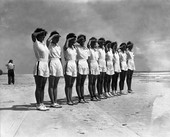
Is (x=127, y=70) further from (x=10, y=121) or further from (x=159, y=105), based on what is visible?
(x=10, y=121)

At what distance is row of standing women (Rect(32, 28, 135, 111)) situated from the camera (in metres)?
7.16

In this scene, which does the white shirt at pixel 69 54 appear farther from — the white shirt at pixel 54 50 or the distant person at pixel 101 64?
the distant person at pixel 101 64

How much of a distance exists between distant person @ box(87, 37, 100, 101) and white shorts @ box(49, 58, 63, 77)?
1.74 metres

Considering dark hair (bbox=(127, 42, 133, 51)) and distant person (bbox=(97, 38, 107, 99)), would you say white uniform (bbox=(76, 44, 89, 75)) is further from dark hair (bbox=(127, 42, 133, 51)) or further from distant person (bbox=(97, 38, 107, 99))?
dark hair (bbox=(127, 42, 133, 51))

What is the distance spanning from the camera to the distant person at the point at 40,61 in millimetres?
7070

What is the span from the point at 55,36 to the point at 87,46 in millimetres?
1999

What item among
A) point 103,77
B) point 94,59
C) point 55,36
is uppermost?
point 55,36

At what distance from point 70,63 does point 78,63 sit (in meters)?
0.51

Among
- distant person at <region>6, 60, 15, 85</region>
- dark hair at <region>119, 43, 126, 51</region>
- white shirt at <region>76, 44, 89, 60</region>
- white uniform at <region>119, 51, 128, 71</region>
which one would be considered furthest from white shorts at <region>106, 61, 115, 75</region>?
distant person at <region>6, 60, 15, 85</region>

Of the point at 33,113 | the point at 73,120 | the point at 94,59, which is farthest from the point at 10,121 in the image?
the point at 94,59

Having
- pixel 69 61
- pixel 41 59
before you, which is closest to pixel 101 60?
pixel 69 61

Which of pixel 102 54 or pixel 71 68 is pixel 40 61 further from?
pixel 102 54

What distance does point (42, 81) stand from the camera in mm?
7223

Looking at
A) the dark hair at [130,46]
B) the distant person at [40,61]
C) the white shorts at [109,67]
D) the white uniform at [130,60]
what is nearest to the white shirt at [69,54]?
the distant person at [40,61]
